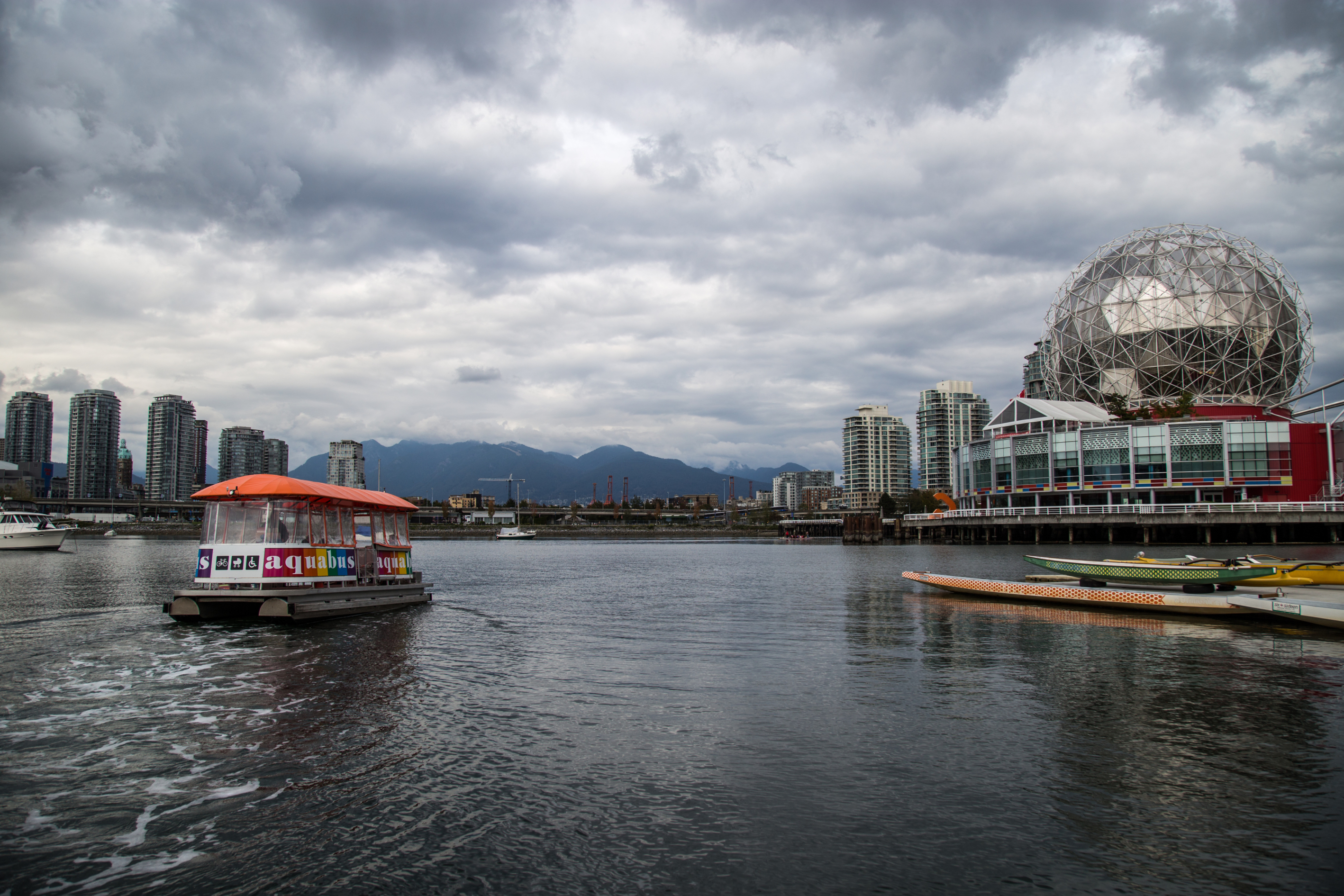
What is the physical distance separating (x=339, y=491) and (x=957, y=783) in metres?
24.0

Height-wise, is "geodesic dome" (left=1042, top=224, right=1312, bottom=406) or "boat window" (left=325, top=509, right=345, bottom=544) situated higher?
"geodesic dome" (left=1042, top=224, right=1312, bottom=406)

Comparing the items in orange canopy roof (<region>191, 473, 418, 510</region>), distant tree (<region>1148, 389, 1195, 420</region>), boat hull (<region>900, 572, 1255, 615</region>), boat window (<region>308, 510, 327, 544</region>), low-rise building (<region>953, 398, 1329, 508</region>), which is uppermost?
distant tree (<region>1148, 389, 1195, 420</region>)

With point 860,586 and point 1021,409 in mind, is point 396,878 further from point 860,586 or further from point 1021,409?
point 1021,409

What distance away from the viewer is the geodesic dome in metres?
95.9

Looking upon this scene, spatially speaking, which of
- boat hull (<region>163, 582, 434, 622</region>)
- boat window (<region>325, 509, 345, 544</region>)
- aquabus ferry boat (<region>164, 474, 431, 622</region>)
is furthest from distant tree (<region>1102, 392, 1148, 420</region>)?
boat hull (<region>163, 582, 434, 622</region>)

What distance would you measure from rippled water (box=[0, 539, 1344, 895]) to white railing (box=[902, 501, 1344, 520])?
66887 mm

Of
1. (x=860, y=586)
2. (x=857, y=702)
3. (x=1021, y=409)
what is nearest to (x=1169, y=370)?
(x=1021, y=409)

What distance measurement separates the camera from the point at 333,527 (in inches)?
1082

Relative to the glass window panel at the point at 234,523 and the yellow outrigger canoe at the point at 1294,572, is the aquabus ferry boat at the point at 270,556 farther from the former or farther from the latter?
the yellow outrigger canoe at the point at 1294,572

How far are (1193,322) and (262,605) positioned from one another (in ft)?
362

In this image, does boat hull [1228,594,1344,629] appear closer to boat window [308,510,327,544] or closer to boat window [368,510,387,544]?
boat window [308,510,327,544]

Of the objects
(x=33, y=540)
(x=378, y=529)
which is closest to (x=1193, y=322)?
(x=378, y=529)

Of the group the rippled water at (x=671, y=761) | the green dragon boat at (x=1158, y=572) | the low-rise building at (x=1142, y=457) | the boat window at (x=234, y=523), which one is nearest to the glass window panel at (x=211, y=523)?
the boat window at (x=234, y=523)

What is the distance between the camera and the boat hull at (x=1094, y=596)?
1040 inches
